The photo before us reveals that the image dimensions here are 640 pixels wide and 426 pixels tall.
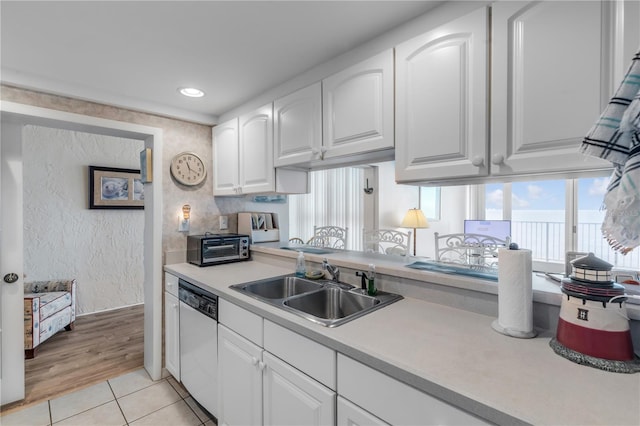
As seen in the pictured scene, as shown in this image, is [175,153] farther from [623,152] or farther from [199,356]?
[623,152]

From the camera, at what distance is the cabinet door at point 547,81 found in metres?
0.92

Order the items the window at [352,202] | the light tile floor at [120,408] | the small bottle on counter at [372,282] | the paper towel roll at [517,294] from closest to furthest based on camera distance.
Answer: the paper towel roll at [517,294], the small bottle on counter at [372,282], the light tile floor at [120,408], the window at [352,202]

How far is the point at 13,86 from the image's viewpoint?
187 centimetres

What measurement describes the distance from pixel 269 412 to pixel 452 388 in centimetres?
91

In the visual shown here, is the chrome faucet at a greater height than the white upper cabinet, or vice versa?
the white upper cabinet

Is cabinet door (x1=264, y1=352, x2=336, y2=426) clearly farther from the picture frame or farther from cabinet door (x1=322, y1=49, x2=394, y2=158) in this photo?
the picture frame

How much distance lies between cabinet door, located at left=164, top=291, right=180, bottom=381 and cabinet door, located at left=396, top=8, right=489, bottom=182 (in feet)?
6.18

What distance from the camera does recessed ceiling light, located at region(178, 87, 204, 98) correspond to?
6.92ft

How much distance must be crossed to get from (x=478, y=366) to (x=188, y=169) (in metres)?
2.47

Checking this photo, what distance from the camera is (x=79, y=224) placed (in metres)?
3.59

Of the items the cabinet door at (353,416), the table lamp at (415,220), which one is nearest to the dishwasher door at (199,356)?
the cabinet door at (353,416)

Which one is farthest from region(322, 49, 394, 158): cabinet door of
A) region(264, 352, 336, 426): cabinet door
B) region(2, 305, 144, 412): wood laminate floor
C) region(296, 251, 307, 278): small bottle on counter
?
region(2, 305, 144, 412): wood laminate floor

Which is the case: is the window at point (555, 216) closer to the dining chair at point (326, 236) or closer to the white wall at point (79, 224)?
the dining chair at point (326, 236)

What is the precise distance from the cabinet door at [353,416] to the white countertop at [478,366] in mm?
168
